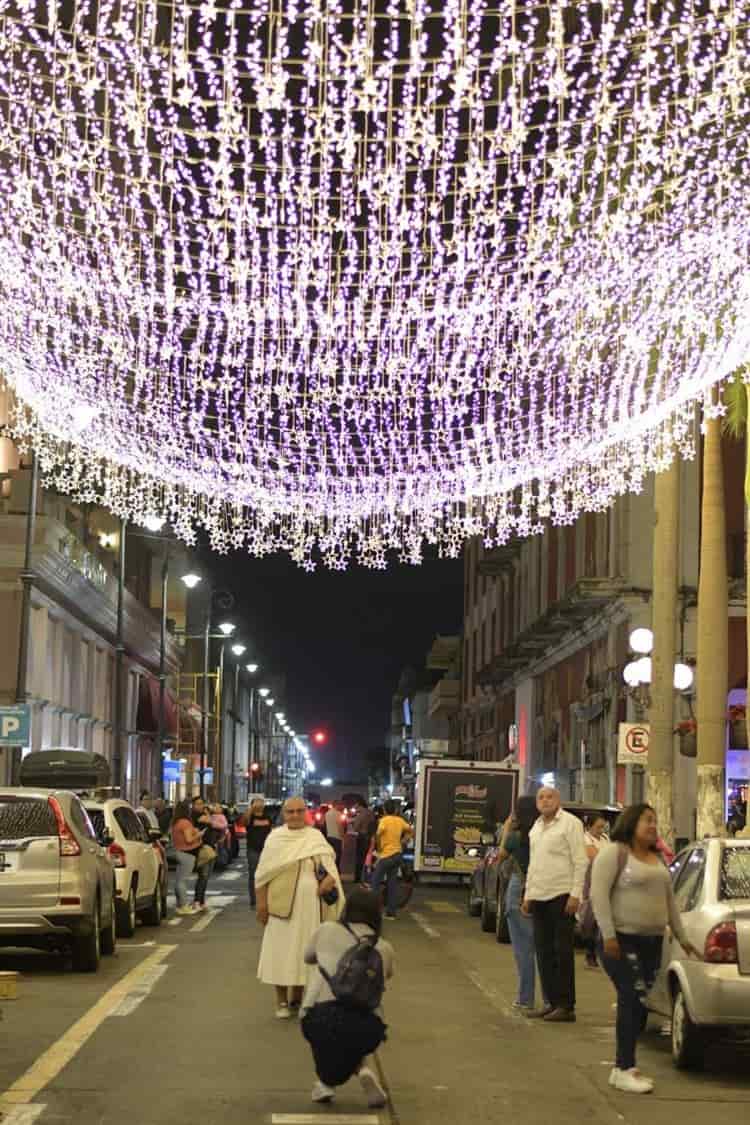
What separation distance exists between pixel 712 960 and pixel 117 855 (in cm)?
1237

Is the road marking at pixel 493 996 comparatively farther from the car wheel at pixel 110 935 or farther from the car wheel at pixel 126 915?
the car wheel at pixel 126 915

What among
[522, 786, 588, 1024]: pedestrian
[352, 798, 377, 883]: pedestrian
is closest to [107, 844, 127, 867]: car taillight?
[522, 786, 588, 1024]: pedestrian

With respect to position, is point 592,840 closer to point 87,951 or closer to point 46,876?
point 87,951

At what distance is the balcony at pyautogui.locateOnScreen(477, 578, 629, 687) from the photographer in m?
44.5

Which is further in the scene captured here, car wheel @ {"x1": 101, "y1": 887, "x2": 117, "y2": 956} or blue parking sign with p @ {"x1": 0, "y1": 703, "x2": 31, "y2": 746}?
blue parking sign with p @ {"x1": 0, "y1": 703, "x2": 31, "y2": 746}

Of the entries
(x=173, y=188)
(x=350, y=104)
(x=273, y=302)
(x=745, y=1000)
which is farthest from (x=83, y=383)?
(x=745, y=1000)

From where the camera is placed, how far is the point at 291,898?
1376 cm

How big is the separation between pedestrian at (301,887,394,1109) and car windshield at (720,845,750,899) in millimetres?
3041

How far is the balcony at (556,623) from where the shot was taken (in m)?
44.5

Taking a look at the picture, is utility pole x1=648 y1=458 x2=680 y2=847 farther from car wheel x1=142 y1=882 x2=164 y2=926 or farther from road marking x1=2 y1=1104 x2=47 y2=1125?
road marking x1=2 y1=1104 x2=47 y2=1125

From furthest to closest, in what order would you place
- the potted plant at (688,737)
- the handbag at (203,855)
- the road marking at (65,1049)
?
the potted plant at (688,737) < the handbag at (203,855) < the road marking at (65,1049)

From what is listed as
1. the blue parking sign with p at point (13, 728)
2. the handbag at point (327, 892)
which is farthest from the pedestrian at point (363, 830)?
the handbag at point (327, 892)

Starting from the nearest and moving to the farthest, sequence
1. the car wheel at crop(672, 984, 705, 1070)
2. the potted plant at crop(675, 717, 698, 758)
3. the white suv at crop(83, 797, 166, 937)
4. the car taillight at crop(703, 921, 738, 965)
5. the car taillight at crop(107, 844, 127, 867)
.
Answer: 1. the car taillight at crop(703, 921, 738, 965)
2. the car wheel at crop(672, 984, 705, 1070)
3. the car taillight at crop(107, 844, 127, 867)
4. the white suv at crop(83, 797, 166, 937)
5. the potted plant at crop(675, 717, 698, 758)

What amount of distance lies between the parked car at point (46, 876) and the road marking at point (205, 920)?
654cm
